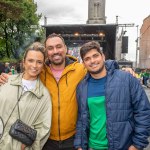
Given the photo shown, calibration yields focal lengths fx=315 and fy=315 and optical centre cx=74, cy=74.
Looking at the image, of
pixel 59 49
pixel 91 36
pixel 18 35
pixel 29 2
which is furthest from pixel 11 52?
pixel 59 49

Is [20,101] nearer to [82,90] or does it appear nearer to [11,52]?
[82,90]

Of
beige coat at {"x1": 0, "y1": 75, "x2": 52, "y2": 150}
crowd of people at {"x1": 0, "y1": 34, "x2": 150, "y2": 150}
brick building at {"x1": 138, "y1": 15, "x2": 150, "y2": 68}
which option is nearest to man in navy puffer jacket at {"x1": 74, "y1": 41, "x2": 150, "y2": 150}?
crowd of people at {"x1": 0, "y1": 34, "x2": 150, "y2": 150}

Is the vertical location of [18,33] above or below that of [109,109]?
above

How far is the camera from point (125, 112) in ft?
10.6

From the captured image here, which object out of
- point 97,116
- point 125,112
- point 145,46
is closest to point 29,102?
point 97,116

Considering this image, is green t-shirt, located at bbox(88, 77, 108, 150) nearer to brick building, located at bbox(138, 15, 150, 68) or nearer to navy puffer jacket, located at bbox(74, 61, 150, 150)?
navy puffer jacket, located at bbox(74, 61, 150, 150)

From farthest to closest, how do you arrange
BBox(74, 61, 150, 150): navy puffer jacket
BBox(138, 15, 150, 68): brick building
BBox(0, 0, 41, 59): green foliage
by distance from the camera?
BBox(138, 15, 150, 68): brick building
BBox(0, 0, 41, 59): green foliage
BBox(74, 61, 150, 150): navy puffer jacket

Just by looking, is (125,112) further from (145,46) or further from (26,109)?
(145,46)

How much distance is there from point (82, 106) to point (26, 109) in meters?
0.60

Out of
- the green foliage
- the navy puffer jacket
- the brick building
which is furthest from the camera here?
the brick building

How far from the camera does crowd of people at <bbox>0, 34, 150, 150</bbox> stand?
3.25m

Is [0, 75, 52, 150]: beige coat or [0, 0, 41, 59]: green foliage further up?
[0, 0, 41, 59]: green foliage

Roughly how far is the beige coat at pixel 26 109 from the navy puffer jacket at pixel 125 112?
0.43 metres

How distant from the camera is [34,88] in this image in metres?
3.41
